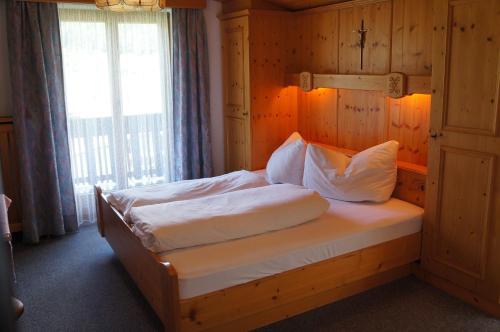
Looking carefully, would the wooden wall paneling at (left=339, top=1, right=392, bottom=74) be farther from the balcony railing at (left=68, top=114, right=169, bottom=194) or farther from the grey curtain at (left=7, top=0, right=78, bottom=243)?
the grey curtain at (left=7, top=0, right=78, bottom=243)

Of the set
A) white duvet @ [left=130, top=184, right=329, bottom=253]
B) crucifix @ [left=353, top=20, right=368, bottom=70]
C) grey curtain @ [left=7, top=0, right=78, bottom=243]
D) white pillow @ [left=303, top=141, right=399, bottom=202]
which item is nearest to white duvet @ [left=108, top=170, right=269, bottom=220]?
white duvet @ [left=130, top=184, right=329, bottom=253]

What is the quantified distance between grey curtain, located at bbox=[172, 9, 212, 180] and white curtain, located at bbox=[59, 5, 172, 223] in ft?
0.32

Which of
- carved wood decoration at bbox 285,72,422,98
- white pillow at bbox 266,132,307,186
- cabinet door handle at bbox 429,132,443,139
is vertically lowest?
white pillow at bbox 266,132,307,186

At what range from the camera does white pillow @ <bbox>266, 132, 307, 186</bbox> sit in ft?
13.0

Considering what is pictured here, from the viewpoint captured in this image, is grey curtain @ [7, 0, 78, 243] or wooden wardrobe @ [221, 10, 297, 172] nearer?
grey curtain @ [7, 0, 78, 243]

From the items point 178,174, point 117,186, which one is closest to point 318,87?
point 178,174

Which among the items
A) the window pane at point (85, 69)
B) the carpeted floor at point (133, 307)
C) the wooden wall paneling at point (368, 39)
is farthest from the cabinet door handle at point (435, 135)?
the window pane at point (85, 69)

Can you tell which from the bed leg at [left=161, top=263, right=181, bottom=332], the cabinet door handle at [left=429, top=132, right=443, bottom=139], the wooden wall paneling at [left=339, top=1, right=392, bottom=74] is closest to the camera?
the bed leg at [left=161, top=263, right=181, bottom=332]

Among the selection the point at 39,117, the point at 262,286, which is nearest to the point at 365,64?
the point at 262,286

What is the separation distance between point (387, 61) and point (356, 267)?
1668 mm

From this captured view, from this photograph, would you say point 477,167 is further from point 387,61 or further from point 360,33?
point 360,33

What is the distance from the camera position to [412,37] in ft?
11.3

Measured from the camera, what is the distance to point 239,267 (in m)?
2.56

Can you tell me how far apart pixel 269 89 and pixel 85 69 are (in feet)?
5.73
